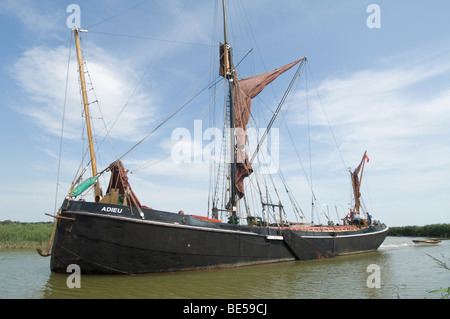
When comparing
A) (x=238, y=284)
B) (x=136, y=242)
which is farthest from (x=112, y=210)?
(x=238, y=284)

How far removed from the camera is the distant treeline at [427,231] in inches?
1934

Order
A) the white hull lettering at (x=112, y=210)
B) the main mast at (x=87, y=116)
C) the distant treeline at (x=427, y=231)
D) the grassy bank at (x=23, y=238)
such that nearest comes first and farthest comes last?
the white hull lettering at (x=112, y=210) → the main mast at (x=87, y=116) → the grassy bank at (x=23, y=238) → the distant treeline at (x=427, y=231)

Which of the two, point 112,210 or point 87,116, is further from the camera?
point 87,116

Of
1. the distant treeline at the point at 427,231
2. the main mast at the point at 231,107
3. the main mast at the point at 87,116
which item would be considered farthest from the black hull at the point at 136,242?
the distant treeline at the point at 427,231

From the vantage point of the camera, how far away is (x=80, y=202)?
1345cm

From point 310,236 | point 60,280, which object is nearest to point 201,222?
point 60,280

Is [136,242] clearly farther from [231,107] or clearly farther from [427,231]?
[427,231]

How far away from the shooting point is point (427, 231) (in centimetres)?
5262

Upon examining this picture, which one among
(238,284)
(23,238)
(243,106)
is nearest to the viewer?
(238,284)

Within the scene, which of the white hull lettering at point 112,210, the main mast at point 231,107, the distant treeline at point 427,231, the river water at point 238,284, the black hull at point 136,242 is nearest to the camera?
the river water at point 238,284

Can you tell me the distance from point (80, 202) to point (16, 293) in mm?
3981

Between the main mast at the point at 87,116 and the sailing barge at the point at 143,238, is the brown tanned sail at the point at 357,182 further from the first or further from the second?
the main mast at the point at 87,116
